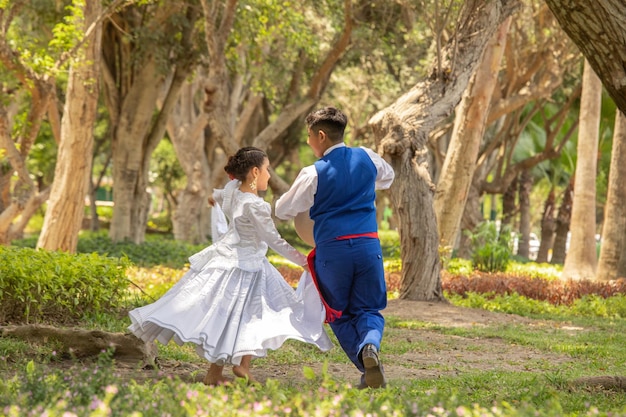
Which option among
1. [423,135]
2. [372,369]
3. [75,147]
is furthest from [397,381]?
[75,147]

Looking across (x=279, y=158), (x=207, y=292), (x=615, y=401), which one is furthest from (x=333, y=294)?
(x=279, y=158)

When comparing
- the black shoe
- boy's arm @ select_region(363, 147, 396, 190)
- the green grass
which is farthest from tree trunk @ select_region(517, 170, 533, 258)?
the black shoe

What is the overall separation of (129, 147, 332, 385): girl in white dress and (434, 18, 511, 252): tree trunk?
34.0 feet

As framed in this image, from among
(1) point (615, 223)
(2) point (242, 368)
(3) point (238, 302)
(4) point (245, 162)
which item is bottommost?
(2) point (242, 368)

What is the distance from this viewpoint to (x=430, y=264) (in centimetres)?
1216

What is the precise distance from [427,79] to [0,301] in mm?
6775

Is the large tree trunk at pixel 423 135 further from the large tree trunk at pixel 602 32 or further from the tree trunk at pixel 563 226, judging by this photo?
the tree trunk at pixel 563 226

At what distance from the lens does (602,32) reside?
511 centimetres

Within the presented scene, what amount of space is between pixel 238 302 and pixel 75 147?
7.81 metres

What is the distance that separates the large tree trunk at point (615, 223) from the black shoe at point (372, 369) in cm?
1135

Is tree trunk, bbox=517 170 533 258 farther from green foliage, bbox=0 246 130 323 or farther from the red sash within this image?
the red sash

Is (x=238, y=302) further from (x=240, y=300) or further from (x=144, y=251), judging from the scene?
(x=144, y=251)

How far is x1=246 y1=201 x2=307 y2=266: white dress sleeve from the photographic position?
5.75 m

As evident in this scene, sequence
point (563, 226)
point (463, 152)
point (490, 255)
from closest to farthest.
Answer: point (463, 152)
point (490, 255)
point (563, 226)
